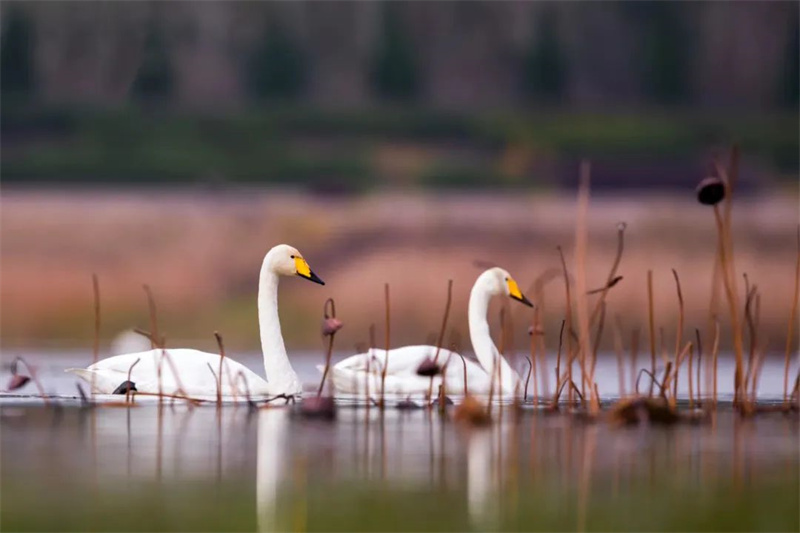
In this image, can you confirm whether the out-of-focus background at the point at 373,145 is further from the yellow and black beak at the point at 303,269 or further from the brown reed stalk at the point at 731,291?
the brown reed stalk at the point at 731,291

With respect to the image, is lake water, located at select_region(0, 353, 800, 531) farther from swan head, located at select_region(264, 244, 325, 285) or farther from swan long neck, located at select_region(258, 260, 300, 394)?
swan head, located at select_region(264, 244, 325, 285)

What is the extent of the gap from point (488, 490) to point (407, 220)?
2353 cm

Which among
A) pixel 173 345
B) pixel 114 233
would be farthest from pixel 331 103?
pixel 173 345

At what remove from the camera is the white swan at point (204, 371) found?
41.1 ft

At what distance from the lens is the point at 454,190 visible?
35.2m

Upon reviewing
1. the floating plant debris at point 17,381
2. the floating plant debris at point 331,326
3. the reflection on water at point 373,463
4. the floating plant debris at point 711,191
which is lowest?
the reflection on water at point 373,463

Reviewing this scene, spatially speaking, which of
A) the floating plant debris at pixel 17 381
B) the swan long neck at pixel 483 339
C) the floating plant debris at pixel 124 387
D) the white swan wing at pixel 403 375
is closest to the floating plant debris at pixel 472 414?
the white swan wing at pixel 403 375

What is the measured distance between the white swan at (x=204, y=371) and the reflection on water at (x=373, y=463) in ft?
2.17

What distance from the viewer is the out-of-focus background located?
94.3 feet

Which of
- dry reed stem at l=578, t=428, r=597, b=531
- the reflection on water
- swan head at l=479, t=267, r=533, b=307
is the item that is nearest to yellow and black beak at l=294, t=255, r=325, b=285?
the reflection on water

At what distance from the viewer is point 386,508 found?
7.88 m

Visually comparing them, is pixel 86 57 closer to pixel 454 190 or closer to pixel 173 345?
pixel 454 190

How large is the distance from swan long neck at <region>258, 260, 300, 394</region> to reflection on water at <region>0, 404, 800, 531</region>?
104cm

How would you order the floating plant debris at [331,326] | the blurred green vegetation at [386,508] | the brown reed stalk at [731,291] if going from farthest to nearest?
the floating plant debris at [331,326]
the brown reed stalk at [731,291]
the blurred green vegetation at [386,508]
